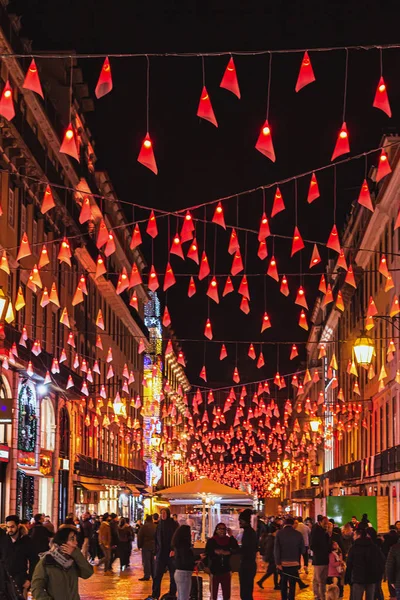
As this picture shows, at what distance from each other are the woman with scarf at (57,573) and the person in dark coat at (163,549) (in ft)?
41.3

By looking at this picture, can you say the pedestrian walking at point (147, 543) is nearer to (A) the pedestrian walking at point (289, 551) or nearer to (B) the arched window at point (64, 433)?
(A) the pedestrian walking at point (289, 551)

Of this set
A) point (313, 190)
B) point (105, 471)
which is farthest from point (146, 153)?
point (105, 471)

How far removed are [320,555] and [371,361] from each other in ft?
76.0

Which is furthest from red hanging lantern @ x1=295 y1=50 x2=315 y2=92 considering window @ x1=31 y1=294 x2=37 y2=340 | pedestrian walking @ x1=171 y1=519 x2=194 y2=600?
window @ x1=31 y1=294 x2=37 y2=340

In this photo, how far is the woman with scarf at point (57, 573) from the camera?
11.6m

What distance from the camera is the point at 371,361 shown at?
44.7 m

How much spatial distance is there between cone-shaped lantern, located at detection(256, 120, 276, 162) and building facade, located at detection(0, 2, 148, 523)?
24.4ft

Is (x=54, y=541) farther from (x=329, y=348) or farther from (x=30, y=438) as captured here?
(x=329, y=348)

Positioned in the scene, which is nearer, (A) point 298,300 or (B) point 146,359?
(A) point 298,300

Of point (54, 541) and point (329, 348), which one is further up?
point (329, 348)

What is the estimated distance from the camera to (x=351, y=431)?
67062mm

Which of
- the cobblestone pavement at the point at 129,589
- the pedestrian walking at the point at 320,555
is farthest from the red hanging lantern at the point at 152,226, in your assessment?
the cobblestone pavement at the point at 129,589

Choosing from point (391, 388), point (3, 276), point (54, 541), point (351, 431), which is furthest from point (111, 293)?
point (54, 541)

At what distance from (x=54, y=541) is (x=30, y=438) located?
31159 millimetres
